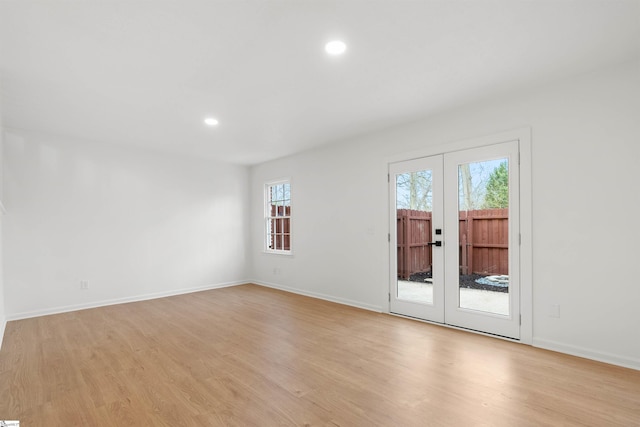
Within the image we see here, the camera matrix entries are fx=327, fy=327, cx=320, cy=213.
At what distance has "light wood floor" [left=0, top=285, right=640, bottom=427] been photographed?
2.10 m

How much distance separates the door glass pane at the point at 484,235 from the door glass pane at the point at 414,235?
16.2 inches

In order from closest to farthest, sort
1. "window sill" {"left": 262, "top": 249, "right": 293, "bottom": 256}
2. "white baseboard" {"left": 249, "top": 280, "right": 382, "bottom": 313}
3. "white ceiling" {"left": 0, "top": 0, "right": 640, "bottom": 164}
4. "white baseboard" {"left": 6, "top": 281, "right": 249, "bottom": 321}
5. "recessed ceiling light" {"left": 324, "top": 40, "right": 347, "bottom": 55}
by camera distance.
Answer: "white ceiling" {"left": 0, "top": 0, "right": 640, "bottom": 164}, "recessed ceiling light" {"left": 324, "top": 40, "right": 347, "bottom": 55}, "white baseboard" {"left": 6, "top": 281, "right": 249, "bottom": 321}, "white baseboard" {"left": 249, "top": 280, "right": 382, "bottom": 313}, "window sill" {"left": 262, "top": 249, "right": 293, "bottom": 256}

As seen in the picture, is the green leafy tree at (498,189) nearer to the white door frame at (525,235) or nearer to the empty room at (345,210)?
the empty room at (345,210)

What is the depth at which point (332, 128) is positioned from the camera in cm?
458

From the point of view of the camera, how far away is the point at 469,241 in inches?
147

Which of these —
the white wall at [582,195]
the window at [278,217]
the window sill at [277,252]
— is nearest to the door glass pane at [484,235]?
the white wall at [582,195]

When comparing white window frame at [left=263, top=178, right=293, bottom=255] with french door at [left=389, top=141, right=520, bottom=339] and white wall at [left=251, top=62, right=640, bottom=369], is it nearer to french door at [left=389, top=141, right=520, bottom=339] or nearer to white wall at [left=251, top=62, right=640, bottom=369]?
french door at [left=389, top=141, right=520, bottom=339]

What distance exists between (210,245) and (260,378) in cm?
435

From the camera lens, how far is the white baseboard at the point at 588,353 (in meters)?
2.72

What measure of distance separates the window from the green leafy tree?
12.1 ft

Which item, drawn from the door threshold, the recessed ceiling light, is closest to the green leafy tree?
the door threshold

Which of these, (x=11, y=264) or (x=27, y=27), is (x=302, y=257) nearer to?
(x=11, y=264)

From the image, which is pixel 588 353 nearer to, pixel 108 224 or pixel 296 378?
pixel 296 378

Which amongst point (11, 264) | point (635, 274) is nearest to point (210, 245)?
point (11, 264)
